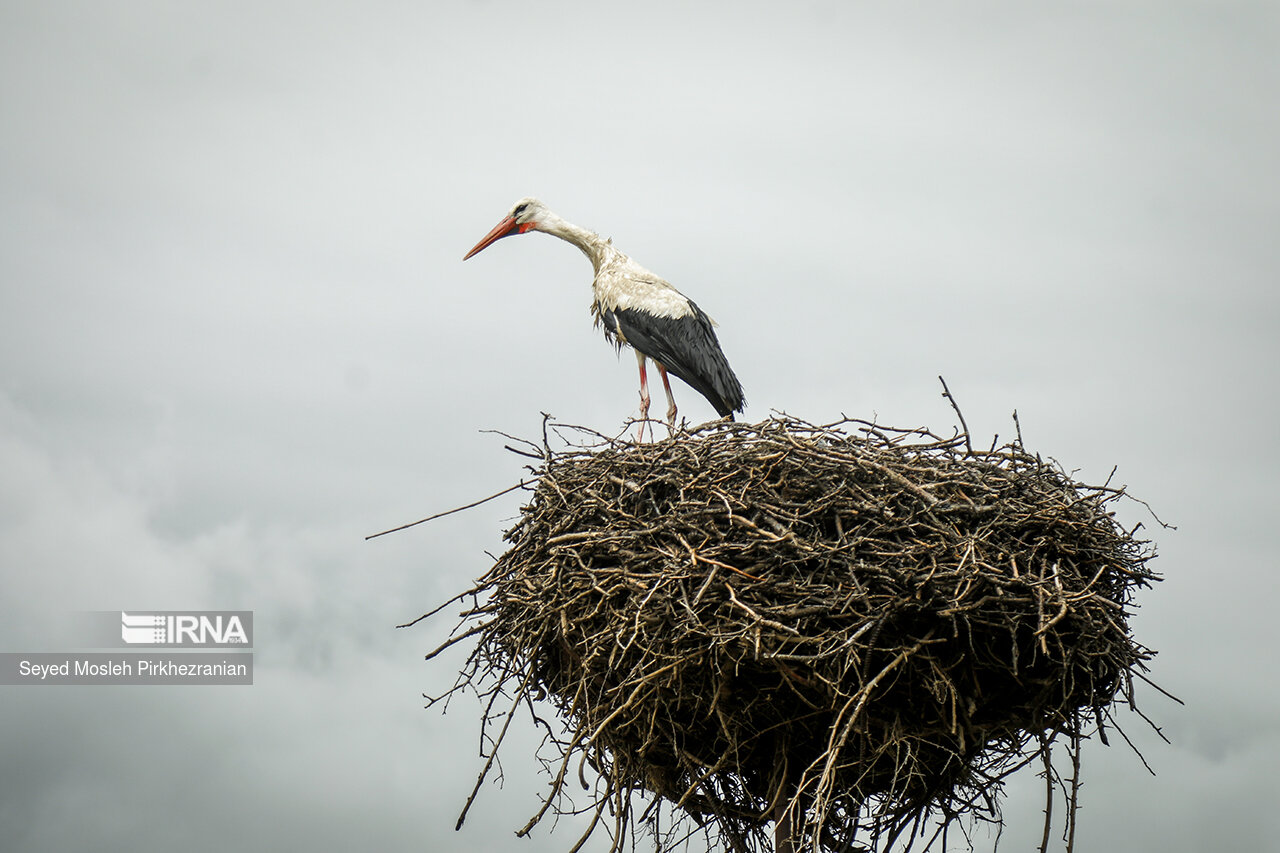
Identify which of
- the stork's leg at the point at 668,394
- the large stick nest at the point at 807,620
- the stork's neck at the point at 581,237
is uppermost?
the stork's neck at the point at 581,237

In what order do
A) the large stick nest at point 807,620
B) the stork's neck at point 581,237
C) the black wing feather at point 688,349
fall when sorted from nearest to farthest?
the large stick nest at point 807,620 → the black wing feather at point 688,349 → the stork's neck at point 581,237

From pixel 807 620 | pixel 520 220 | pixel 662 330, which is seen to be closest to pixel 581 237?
pixel 520 220

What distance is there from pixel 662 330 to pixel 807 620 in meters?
4.41

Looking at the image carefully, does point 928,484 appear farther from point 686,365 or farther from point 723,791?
point 686,365

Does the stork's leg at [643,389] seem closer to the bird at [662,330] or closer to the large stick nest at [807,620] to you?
the bird at [662,330]

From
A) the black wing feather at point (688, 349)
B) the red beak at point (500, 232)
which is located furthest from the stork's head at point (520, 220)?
the black wing feather at point (688, 349)

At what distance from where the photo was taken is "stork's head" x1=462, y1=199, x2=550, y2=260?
11.5 meters

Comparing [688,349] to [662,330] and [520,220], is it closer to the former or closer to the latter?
[662,330]

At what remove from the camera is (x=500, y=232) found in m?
11.7

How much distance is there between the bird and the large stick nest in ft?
9.53

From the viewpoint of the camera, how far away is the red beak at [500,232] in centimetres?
1164

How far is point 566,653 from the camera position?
6766 mm

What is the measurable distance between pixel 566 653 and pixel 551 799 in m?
0.78

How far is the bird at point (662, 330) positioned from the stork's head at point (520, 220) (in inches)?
40.0
